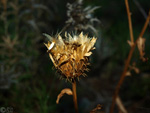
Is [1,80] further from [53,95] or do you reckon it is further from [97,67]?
[97,67]

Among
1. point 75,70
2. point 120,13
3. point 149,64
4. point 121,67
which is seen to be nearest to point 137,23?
point 120,13

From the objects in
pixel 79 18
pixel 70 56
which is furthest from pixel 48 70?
pixel 70 56

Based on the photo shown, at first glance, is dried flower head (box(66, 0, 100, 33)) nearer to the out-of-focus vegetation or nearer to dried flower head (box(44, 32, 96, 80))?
the out-of-focus vegetation

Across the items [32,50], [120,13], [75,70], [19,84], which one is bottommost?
[75,70]

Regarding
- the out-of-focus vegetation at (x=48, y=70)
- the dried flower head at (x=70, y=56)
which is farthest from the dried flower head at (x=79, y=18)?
the dried flower head at (x=70, y=56)

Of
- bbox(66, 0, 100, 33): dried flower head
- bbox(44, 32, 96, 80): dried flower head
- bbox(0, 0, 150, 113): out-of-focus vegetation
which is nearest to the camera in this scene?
bbox(44, 32, 96, 80): dried flower head

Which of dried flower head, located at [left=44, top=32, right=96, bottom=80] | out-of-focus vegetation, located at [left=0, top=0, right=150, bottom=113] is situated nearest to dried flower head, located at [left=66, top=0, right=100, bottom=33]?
out-of-focus vegetation, located at [left=0, top=0, right=150, bottom=113]

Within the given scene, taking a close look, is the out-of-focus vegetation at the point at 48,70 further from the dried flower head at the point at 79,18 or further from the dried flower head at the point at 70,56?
the dried flower head at the point at 70,56

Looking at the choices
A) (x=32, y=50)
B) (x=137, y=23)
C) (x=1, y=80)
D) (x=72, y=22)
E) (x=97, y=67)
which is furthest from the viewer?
(x=137, y=23)
